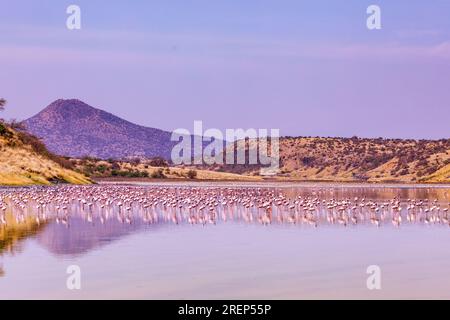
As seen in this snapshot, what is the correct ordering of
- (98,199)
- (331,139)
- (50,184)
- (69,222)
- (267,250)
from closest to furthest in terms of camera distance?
(267,250), (69,222), (98,199), (50,184), (331,139)

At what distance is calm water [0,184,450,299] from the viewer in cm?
2466

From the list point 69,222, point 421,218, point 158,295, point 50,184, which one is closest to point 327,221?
point 421,218

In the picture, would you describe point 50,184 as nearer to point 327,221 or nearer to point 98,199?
point 98,199

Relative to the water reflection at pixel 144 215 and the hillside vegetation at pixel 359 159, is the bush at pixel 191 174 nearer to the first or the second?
the hillside vegetation at pixel 359 159

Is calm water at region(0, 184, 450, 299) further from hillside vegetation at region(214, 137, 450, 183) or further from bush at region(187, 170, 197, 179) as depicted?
hillside vegetation at region(214, 137, 450, 183)

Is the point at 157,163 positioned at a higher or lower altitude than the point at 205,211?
higher

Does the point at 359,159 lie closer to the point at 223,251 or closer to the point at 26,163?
the point at 26,163

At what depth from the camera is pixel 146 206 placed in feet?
175

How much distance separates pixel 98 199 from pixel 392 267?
31.6 metres

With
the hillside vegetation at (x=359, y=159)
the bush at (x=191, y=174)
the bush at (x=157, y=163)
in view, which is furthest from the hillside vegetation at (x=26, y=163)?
the bush at (x=157, y=163)

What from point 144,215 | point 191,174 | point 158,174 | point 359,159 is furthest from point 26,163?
point 359,159

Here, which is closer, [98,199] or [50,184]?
[98,199]

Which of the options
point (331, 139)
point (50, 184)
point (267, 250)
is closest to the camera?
point (267, 250)

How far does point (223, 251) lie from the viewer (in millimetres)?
32312
